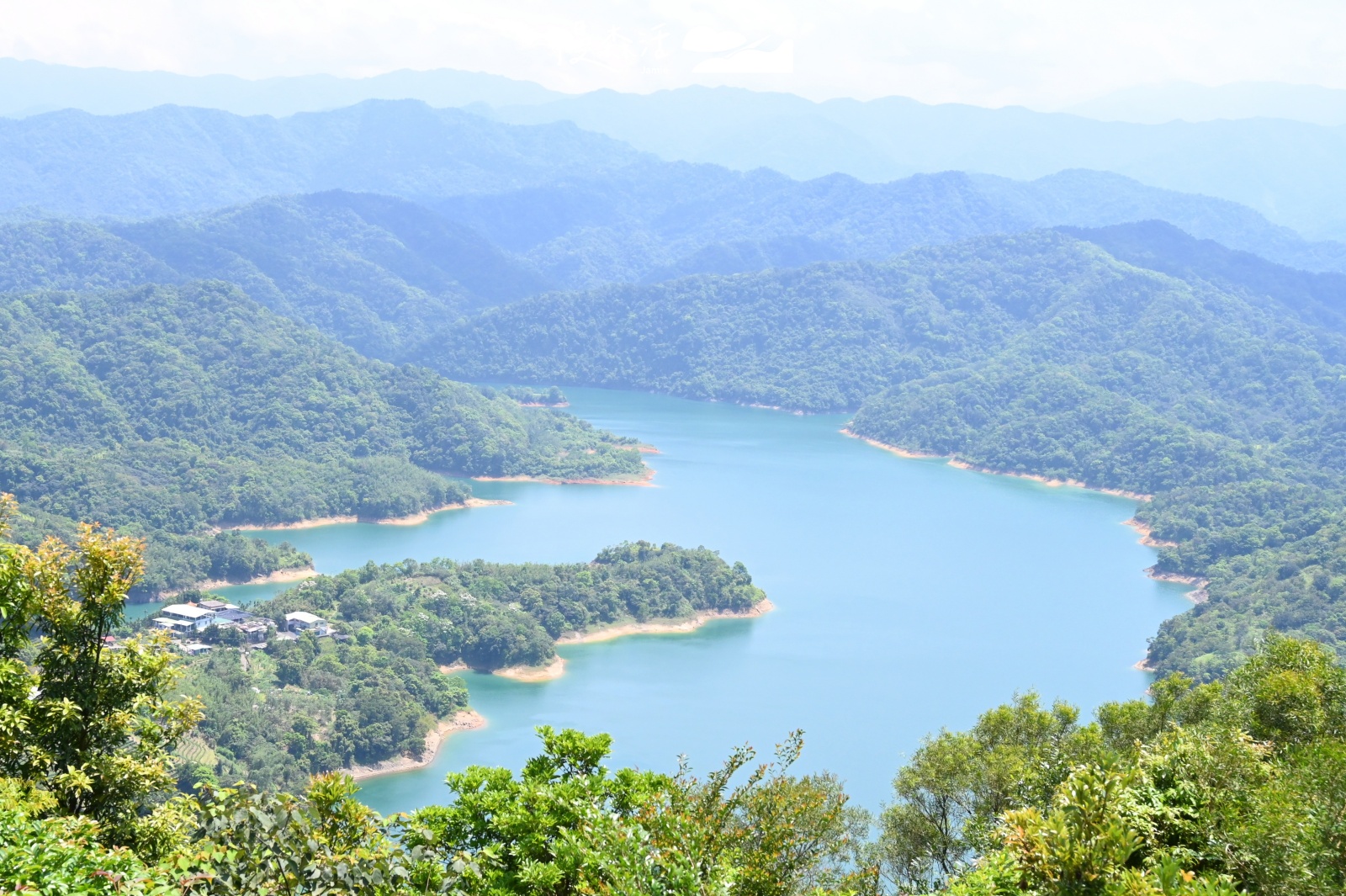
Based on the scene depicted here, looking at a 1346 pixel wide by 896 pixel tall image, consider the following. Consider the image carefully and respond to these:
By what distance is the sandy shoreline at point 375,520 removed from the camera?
184 feet

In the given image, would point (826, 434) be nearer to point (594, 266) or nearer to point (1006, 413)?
point (1006, 413)

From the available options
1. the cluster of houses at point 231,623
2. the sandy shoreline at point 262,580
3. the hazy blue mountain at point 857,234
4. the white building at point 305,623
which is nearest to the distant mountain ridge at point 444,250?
the hazy blue mountain at point 857,234

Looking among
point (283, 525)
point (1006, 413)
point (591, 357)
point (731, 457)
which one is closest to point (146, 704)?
point (283, 525)

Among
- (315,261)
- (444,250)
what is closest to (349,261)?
(315,261)

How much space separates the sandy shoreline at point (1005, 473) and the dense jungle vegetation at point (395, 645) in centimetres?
3389

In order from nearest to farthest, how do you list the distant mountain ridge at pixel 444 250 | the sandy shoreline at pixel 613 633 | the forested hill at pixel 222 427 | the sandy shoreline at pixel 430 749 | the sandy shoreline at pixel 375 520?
the sandy shoreline at pixel 430 749, the sandy shoreline at pixel 613 633, the forested hill at pixel 222 427, the sandy shoreline at pixel 375 520, the distant mountain ridge at pixel 444 250

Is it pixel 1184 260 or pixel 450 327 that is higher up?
pixel 1184 260

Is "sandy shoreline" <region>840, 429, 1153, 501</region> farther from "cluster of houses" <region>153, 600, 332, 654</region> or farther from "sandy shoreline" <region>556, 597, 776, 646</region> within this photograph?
"cluster of houses" <region>153, 600, 332, 654</region>

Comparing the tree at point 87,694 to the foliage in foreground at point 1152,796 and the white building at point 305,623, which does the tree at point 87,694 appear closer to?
the foliage in foreground at point 1152,796

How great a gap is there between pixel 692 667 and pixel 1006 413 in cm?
5251

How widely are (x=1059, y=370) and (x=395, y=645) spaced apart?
67.9 m

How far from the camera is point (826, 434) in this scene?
91625 mm

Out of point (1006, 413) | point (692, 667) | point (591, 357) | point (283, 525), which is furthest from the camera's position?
point (591, 357)

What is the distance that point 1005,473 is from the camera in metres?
79.8
